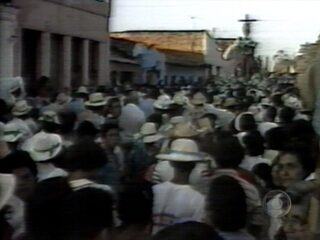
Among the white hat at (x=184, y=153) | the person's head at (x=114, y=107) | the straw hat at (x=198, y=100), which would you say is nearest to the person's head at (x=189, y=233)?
the white hat at (x=184, y=153)

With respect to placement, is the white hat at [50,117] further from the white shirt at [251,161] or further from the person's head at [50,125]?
the white shirt at [251,161]

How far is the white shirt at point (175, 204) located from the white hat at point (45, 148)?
42 centimetres

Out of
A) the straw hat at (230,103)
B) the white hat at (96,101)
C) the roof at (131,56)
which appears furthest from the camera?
the roof at (131,56)

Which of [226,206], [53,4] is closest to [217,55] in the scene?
[53,4]

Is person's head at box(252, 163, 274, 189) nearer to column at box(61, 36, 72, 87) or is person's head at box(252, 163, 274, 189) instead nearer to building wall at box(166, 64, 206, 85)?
column at box(61, 36, 72, 87)

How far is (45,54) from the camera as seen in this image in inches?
244

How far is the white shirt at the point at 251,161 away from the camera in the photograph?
2345 mm

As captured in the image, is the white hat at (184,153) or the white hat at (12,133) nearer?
the white hat at (184,153)

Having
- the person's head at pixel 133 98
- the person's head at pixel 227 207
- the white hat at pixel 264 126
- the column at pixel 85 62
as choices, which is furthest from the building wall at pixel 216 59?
the person's head at pixel 227 207

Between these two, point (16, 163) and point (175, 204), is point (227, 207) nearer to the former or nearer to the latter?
point (175, 204)

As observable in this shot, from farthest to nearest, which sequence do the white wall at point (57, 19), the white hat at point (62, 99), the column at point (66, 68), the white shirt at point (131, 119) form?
the column at point (66, 68) → the white wall at point (57, 19) → the white hat at point (62, 99) → the white shirt at point (131, 119)

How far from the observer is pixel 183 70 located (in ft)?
23.8

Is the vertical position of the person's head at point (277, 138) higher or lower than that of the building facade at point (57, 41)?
lower

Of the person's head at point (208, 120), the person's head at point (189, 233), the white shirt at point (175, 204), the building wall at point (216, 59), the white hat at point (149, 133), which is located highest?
the building wall at point (216, 59)
